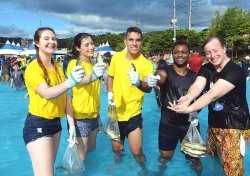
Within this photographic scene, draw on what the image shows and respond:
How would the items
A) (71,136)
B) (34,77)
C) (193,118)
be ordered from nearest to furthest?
(34,77) < (71,136) < (193,118)

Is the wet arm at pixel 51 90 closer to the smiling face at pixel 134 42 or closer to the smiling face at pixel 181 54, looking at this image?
the smiling face at pixel 134 42

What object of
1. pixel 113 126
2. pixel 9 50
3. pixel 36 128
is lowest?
pixel 113 126

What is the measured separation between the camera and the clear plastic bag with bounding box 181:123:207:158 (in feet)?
11.1

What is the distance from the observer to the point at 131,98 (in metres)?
3.90

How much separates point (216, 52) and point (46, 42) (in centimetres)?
186

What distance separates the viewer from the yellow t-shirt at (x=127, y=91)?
3906 millimetres

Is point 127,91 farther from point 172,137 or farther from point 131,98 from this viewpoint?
point 172,137

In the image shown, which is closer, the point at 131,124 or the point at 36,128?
the point at 36,128

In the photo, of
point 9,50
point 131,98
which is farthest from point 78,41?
point 9,50

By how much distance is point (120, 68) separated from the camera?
3963 millimetres

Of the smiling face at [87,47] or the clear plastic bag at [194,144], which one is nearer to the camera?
the clear plastic bag at [194,144]

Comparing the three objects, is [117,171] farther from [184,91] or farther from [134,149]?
[184,91]

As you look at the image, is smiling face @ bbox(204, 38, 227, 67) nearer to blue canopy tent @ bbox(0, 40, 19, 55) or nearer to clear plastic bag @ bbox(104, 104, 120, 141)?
clear plastic bag @ bbox(104, 104, 120, 141)

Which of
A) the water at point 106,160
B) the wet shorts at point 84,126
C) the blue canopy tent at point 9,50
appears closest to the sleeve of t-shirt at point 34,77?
the wet shorts at point 84,126
